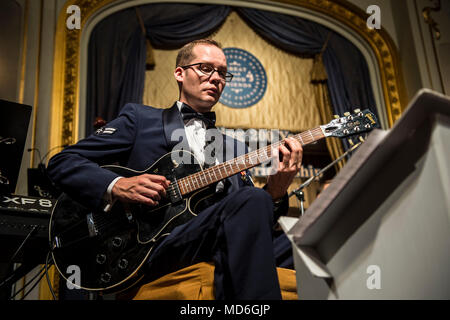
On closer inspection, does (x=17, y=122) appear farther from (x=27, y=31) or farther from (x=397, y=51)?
(x=397, y=51)

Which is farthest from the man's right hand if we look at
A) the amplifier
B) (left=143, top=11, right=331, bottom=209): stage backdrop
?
(left=143, top=11, right=331, bottom=209): stage backdrop

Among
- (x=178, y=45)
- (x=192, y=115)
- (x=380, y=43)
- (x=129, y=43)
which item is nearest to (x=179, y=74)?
(x=192, y=115)

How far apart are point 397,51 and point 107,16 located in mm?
2739

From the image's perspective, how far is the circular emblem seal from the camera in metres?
3.87

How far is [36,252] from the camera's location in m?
1.74

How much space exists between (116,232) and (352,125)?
0.98 metres

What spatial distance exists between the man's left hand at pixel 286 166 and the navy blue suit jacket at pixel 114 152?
0.57 ft

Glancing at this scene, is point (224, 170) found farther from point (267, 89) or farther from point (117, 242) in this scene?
point (267, 89)

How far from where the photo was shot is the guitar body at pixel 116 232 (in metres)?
1.36

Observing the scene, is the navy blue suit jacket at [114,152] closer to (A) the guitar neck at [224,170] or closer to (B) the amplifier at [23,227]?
(A) the guitar neck at [224,170]

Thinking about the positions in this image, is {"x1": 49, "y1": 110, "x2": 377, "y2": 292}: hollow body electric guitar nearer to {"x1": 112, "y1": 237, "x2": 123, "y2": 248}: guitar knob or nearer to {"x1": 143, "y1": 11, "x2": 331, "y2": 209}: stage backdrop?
{"x1": 112, "y1": 237, "x2": 123, "y2": 248}: guitar knob

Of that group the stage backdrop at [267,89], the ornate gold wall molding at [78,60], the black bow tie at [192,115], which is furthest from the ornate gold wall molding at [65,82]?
the black bow tie at [192,115]
